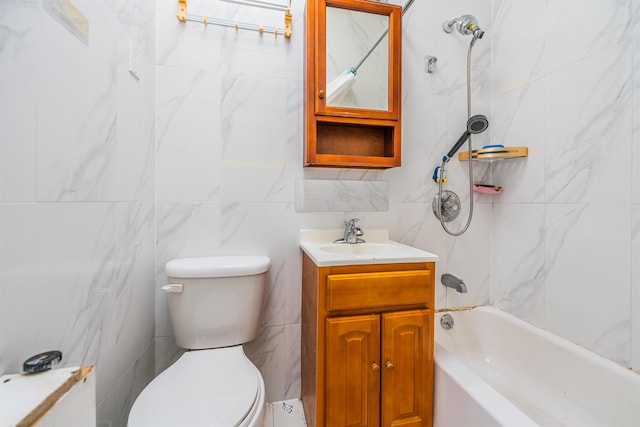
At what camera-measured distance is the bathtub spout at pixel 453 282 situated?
1.34 metres

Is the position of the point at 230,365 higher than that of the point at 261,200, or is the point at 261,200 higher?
the point at 261,200

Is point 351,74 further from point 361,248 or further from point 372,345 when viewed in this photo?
point 372,345

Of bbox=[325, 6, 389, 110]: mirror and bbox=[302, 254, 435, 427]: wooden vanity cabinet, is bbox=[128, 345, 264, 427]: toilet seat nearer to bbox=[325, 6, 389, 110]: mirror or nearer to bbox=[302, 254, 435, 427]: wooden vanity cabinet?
bbox=[302, 254, 435, 427]: wooden vanity cabinet

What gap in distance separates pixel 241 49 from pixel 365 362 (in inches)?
58.5

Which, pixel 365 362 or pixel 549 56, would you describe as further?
pixel 549 56

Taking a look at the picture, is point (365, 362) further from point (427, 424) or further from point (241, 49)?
point (241, 49)

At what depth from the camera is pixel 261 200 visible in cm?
135

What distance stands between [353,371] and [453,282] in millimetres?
735

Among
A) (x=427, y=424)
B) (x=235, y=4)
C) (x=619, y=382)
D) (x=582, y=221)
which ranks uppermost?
(x=235, y=4)

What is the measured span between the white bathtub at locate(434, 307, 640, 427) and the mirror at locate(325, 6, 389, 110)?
47.2 inches

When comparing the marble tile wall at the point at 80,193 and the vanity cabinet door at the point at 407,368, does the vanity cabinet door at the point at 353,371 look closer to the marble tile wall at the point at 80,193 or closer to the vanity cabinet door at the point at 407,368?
the vanity cabinet door at the point at 407,368

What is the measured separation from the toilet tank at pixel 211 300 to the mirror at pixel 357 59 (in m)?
0.88

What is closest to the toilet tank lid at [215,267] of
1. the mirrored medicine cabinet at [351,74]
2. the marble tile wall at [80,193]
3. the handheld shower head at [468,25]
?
the marble tile wall at [80,193]

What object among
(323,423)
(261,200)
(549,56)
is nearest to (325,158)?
(261,200)
